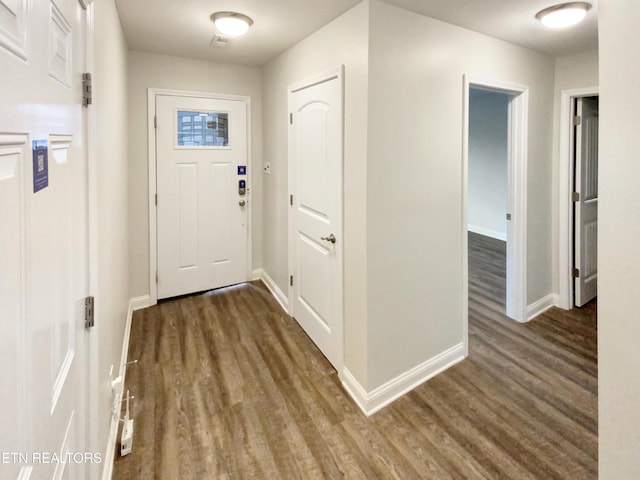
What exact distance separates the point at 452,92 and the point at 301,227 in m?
1.53

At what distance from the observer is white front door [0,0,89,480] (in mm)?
599

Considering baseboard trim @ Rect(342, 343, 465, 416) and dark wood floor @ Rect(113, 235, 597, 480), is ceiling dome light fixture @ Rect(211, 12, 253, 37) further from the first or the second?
baseboard trim @ Rect(342, 343, 465, 416)

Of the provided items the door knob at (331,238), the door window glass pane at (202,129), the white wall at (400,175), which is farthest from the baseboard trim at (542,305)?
the door window glass pane at (202,129)

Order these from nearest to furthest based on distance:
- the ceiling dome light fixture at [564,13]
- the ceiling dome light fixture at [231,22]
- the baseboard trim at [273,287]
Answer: the ceiling dome light fixture at [564,13] → the ceiling dome light fixture at [231,22] → the baseboard trim at [273,287]

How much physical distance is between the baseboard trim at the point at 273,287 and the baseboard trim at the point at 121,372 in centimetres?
121

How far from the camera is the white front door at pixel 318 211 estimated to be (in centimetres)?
245

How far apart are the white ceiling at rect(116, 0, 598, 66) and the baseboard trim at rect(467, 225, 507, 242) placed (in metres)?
3.76

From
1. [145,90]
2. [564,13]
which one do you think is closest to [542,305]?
[564,13]

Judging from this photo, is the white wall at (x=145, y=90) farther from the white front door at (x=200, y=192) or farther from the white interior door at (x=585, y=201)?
the white interior door at (x=585, y=201)

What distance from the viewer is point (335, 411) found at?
7.14 ft

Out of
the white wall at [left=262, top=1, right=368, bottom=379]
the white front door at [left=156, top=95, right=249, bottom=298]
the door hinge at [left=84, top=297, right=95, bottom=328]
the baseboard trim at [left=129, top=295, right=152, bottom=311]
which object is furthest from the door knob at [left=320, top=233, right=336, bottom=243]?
the baseboard trim at [left=129, top=295, right=152, bottom=311]

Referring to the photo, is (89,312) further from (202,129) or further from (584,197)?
(584,197)

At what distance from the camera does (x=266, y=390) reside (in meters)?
2.37

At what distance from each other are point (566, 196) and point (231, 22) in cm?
327
